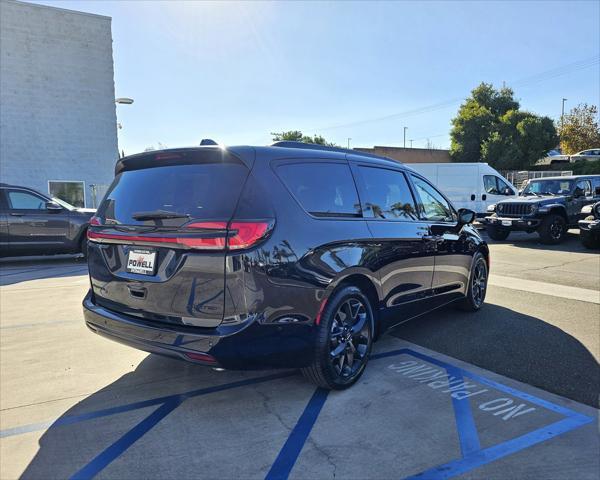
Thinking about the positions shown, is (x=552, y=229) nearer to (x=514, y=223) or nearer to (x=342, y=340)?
(x=514, y=223)

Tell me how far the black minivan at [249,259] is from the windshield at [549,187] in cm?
1210

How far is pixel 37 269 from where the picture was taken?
31.8 ft

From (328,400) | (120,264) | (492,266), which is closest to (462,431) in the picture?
(328,400)

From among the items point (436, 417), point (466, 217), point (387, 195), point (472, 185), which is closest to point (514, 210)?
point (472, 185)

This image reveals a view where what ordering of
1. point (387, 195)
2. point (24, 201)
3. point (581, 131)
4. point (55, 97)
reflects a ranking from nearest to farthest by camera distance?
point (387, 195)
point (24, 201)
point (55, 97)
point (581, 131)

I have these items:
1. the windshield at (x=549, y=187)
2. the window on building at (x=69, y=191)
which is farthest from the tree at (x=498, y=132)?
the window on building at (x=69, y=191)

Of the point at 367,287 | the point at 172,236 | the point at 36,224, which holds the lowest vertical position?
the point at 367,287

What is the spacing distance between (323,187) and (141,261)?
145cm

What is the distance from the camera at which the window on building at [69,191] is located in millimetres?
17578

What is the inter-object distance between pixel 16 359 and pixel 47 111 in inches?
636

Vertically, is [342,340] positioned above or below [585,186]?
below

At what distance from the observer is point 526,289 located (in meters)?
7.00

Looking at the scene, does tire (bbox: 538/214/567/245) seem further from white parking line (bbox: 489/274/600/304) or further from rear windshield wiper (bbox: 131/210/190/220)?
rear windshield wiper (bbox: 131/210/190/220)

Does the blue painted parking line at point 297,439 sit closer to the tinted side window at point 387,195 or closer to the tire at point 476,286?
the tinted side window at point 387,195
